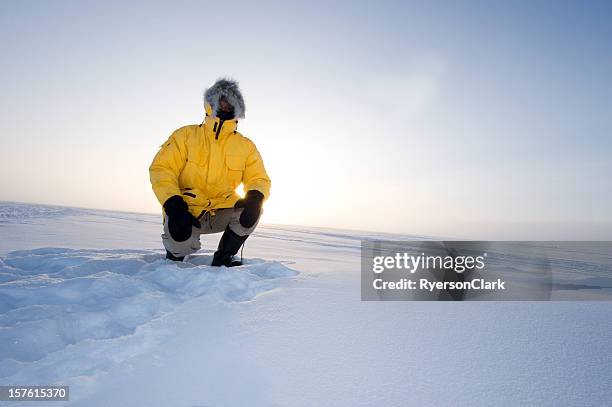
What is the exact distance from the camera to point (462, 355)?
1.17m

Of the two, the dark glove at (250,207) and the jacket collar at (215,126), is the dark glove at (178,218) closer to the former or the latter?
the dark glove at (250,207)

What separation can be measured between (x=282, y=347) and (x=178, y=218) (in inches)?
61.1

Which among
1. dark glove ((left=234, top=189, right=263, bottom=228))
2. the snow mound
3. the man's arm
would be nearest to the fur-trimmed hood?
the man's arm

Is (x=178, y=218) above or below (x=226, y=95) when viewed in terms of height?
below

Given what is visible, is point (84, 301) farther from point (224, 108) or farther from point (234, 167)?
point (224, 108)

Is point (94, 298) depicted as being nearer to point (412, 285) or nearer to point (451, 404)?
point (451, 404)

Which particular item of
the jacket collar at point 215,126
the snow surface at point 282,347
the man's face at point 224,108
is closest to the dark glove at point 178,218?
the snow surface at point 282,347

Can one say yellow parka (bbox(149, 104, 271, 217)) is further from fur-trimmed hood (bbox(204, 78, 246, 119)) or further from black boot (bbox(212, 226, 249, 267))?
black boot (bbox(212, 226, 249, 267))

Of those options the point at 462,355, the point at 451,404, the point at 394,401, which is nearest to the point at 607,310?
the point at 462,355

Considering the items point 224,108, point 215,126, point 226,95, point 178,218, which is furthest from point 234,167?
point 178,218

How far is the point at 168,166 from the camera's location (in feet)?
8.70

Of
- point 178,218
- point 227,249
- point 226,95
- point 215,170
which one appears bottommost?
point 227,249

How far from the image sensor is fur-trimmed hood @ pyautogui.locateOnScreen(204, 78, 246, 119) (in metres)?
2.77

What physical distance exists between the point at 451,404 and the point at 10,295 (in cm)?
186
